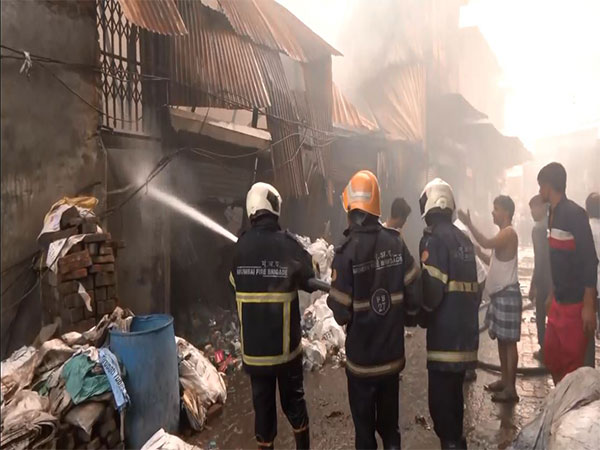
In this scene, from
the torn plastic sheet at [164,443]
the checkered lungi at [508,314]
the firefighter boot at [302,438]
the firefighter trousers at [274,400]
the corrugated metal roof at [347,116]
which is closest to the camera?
the torn plastic sheet at [164,443]

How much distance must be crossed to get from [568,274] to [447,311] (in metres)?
1.20

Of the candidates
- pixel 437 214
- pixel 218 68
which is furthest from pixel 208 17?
pixel 437 214

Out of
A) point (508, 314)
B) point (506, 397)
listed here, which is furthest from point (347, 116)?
point (506, 397)

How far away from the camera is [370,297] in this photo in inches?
91.4

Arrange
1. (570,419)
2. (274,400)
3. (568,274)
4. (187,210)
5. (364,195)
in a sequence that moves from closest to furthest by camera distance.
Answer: (570,419)
(364,195)
(274,400)
(568,274)
(187,210)

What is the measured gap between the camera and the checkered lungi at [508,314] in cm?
363

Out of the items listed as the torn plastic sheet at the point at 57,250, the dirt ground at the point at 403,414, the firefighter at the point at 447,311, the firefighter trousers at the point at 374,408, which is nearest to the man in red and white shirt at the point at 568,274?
the dirt ground at the point at 403,414

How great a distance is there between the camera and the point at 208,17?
13.8 feet

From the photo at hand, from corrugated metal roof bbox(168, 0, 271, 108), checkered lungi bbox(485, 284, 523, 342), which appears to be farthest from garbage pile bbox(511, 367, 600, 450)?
corrugated metal roof bbox(168, 0, 271, 108)

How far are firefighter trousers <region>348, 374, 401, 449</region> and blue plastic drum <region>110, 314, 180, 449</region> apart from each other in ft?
4.58

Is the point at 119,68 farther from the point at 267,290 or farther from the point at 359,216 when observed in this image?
the point at 359,216

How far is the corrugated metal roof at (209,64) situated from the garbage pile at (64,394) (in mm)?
2420

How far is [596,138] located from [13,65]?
491cm

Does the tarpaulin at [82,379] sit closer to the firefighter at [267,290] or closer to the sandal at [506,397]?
the firefighter at [267,290]
